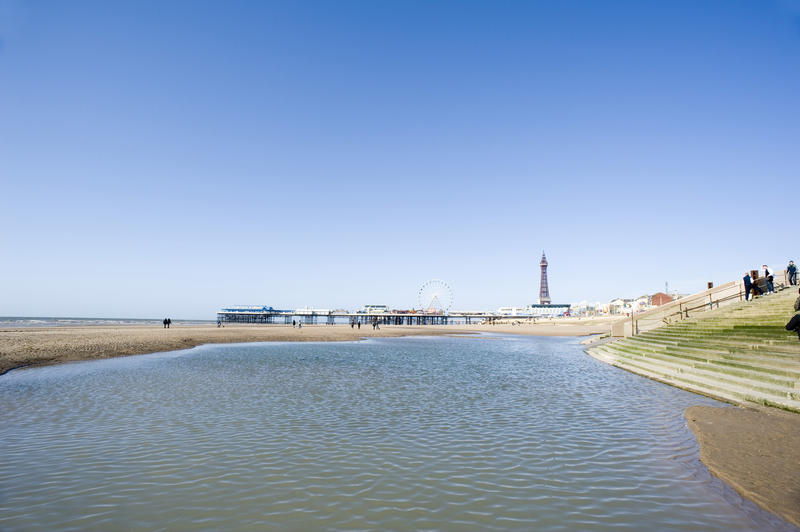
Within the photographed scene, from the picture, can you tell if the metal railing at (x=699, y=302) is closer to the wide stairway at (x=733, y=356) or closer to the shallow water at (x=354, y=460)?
the wide stairway at (x=733, y=356)

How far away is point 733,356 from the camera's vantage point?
50.6 ft

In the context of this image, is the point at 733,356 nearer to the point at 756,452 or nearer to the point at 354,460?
the point at 756,452

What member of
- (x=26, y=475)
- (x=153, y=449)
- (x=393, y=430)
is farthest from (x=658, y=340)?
(x=26, y=475)

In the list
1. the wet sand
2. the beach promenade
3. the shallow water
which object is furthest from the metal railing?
the wet sand

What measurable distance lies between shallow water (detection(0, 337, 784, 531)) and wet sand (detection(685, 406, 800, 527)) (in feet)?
1.12

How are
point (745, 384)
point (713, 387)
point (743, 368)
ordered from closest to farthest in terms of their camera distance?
point (745, 384), point (743, 368), point (713, 387)

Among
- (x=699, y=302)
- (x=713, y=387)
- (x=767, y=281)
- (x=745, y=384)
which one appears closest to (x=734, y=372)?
(x=713, y=387)

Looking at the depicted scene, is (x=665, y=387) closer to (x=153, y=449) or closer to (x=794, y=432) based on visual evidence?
(x=794, y=432)

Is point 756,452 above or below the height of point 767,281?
below

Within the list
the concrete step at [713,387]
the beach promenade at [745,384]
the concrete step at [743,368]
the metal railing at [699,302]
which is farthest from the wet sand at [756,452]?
the metal railing at [699,302]

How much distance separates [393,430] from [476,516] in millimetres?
4900

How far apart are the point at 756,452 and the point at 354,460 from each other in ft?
27.9

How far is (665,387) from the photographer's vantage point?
56.0ft

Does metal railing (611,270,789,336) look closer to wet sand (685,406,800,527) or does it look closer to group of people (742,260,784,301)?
group of people (742,260,784,301)
